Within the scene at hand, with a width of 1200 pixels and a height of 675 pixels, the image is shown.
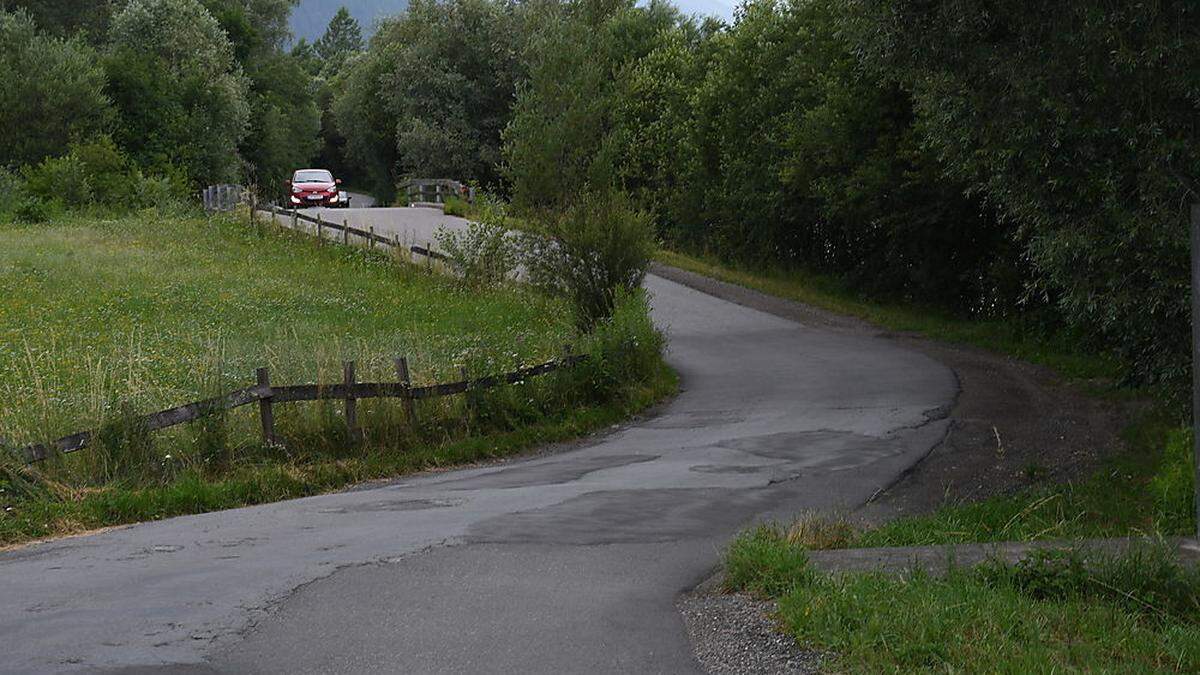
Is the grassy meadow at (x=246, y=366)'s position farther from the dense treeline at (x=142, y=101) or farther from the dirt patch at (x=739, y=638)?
the dense treeline at (x=142, y=101)

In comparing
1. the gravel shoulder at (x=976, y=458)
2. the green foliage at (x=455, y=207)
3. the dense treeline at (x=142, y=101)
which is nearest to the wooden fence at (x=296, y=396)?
the gravel shoulder at (x=976, y=458)

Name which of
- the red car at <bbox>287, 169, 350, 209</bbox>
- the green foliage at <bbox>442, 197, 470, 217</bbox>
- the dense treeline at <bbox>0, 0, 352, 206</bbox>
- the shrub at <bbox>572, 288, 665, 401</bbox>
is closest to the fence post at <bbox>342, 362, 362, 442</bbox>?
the shrub at <bbox>572, 288, 665, 401</bbox>

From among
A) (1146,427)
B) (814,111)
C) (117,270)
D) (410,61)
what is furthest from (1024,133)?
(410,61)

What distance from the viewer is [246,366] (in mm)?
18406

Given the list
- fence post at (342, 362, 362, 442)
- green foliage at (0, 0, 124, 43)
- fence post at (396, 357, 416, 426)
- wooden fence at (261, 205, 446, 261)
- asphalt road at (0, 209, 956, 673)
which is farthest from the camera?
green foliage at (0, 0, 124, 43)

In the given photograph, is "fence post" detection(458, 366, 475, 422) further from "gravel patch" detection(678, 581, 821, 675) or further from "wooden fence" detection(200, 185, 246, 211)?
"wooden fence" detection(200, 185, 246, 211)

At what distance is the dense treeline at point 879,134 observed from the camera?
554 inches

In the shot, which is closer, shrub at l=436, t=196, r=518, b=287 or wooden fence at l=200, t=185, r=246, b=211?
shrub at l=436, t=196, r=518, b=287

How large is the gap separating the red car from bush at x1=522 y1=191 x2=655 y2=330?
111 feet

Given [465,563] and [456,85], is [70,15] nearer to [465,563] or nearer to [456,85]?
[456,85]

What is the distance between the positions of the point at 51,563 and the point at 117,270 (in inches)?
889

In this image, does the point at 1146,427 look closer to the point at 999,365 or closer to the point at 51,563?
the point at 999,365

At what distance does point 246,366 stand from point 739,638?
39.8 feet

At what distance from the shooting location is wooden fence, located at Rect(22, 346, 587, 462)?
13835mm
